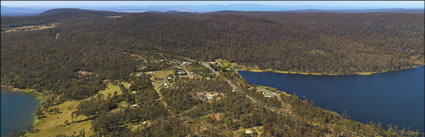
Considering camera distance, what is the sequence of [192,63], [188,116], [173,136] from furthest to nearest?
[192,63]
[188,116]
[173,136]

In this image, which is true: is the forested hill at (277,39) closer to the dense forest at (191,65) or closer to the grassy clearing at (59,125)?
the dense forest at (191,65)

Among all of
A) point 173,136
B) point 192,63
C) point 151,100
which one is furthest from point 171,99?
point 192,63

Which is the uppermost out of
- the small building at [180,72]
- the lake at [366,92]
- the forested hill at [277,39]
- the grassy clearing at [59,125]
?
the forested hill at [277,39]

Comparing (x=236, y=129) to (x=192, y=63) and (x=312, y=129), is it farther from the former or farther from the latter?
(x=192, y=63)

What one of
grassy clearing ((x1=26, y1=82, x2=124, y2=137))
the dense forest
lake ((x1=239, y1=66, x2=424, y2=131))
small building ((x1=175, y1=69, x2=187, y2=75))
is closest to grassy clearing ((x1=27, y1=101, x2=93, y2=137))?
grassy clearing ((x1=26, y1=82, x2=124, y2=137))

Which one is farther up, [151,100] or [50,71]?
[50,71]

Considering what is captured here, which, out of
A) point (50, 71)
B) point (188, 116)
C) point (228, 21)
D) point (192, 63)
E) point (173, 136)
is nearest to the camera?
point (173, 136)

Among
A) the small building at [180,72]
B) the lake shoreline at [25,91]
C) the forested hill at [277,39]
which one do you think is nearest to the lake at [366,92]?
the forested hill at [277,39]

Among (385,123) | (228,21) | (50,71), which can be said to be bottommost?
(385,123)
